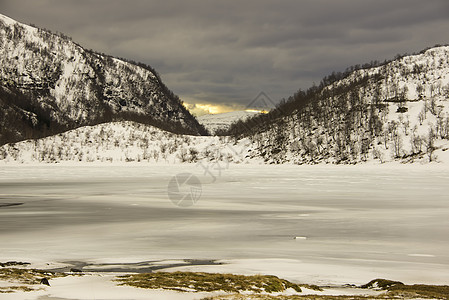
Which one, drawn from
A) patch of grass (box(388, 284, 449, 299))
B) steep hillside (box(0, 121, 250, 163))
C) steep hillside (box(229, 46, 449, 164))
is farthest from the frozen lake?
steep hillside (box(0, 121, 250, 163))

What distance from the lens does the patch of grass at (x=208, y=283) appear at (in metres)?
6.72

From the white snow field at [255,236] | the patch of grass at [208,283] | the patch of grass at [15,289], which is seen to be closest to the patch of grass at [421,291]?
the white snow field at [255,236]

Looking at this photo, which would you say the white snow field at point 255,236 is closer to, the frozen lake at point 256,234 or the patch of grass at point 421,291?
the frozen lake at point 256,234

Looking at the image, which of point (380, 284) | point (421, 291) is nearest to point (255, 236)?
Result: point (380, 284)

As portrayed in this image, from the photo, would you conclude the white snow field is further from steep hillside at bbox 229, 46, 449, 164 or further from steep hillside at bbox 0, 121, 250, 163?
steep hillside at bbox 0, 121, 250, 163

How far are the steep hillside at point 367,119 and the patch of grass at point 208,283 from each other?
332 feet

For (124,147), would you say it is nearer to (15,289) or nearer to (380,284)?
(380,284)

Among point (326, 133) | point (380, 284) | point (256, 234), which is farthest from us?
point (326, 133)

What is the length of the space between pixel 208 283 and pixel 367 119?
5440 inches

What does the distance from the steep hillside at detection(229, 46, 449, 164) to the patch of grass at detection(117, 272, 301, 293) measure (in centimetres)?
10121

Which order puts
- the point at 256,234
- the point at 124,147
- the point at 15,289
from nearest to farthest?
the point at 15,289 < the point at 256,234 < the point at 124,147

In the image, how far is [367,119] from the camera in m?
137

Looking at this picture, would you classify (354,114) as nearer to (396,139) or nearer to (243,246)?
(396,139)

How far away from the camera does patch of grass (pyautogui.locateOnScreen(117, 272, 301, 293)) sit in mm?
6723
